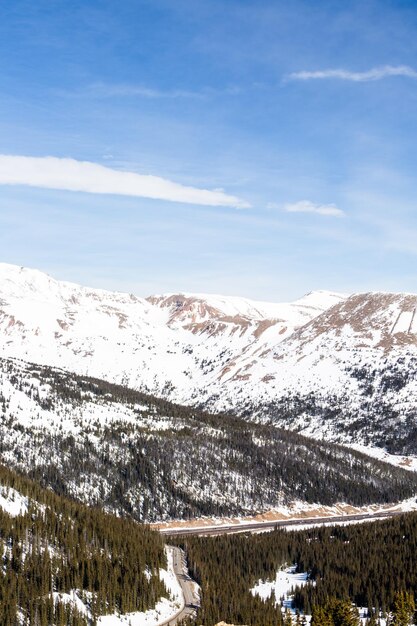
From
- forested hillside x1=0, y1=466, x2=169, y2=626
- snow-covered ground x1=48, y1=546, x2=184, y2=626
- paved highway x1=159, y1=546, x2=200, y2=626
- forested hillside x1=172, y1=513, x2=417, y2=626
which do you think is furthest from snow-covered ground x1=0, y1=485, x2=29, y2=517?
forested hillside x1=172, y1=513, x2=417, y2=626

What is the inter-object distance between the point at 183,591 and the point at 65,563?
32.0 m

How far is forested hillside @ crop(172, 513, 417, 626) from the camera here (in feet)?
463

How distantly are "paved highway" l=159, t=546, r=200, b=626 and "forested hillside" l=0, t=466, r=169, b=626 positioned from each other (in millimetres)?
5822

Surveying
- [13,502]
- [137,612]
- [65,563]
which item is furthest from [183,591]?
[13,502]

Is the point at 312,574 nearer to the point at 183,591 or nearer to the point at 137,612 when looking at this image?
the point at 183,591

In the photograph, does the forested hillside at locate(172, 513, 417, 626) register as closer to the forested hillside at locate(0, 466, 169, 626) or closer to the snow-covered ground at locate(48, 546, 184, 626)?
the snow-covered ground at locate(48, 546, 184, 626)

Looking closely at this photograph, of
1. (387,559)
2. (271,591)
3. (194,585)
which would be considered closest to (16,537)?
(194,585)

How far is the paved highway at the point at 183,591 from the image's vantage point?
139375mm

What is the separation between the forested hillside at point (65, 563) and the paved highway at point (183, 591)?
582 centimetres

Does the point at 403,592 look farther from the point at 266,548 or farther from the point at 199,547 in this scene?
the point at 199,547

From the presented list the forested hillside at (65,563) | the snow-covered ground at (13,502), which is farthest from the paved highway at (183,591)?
the snow-covered ground at (13,502)

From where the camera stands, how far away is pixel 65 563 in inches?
5615

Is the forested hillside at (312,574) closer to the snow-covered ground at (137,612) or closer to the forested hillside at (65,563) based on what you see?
the snow-covered ground at (137,612)

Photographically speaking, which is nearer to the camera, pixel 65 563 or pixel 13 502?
pixel 65 563
